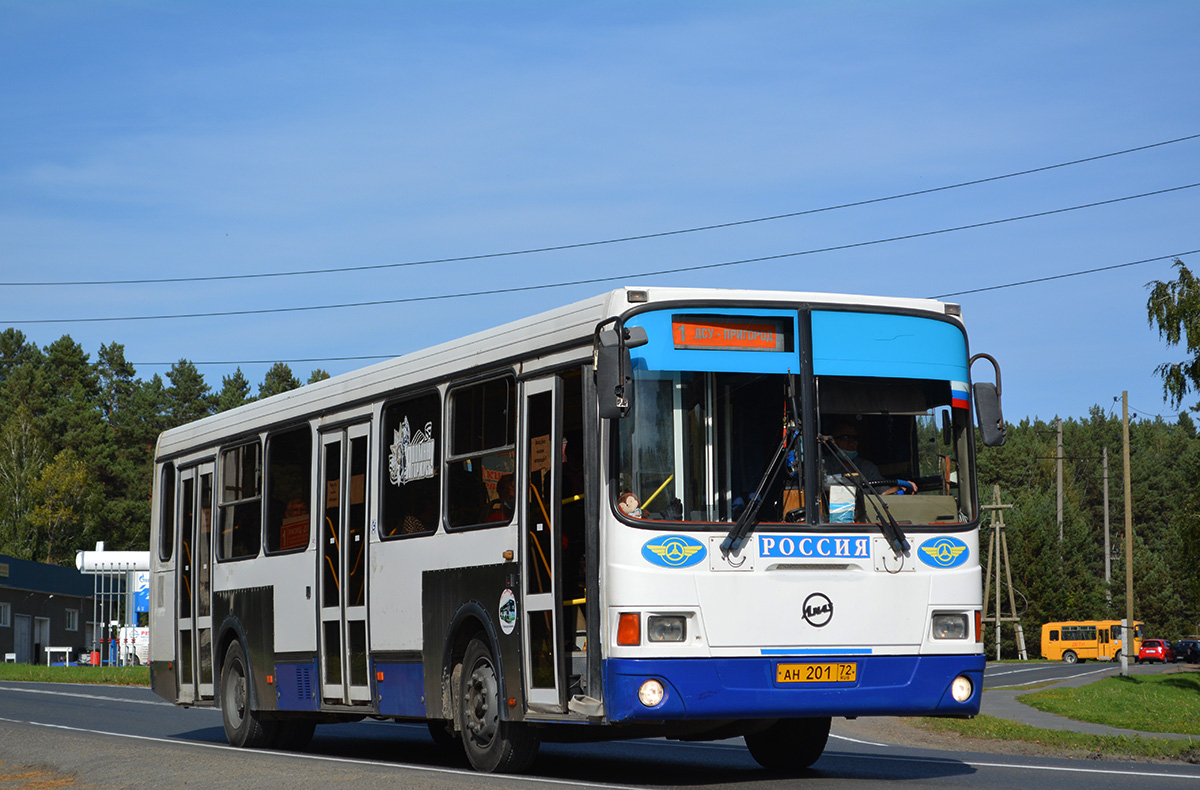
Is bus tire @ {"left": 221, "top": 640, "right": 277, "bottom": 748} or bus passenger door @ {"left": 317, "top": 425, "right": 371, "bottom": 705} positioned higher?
bus passenger door @ {"left": 317, "top": 425, "right": 371, "bottom": 705}

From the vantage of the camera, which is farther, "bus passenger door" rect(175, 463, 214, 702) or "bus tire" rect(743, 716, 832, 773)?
"bus passenger door" rect(175, 463, 214, 702)

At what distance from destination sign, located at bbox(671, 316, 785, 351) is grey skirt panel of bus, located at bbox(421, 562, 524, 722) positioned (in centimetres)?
228

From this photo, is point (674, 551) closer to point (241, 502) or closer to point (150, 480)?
point (241, 502)

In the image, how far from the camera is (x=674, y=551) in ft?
34.2

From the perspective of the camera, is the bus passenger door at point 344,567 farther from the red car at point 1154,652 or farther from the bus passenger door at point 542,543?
the red car at point 1154,652

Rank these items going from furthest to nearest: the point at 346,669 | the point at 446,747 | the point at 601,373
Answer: the point at 446,747
the point at 346,669
the point at 601,373

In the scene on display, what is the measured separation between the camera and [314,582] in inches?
593

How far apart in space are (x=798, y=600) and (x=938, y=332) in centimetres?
224

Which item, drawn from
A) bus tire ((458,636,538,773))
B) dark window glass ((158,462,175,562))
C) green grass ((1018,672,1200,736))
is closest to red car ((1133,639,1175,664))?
green grass ((1018,672,1200,736))

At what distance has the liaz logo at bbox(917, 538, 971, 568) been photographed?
35.8 ft

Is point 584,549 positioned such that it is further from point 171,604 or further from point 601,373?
point 171,604

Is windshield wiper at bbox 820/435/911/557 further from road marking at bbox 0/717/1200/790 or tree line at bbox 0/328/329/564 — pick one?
tree line at bbox 0/328/329/564

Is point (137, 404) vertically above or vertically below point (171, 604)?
above

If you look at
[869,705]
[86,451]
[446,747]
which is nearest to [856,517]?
[869,705]
